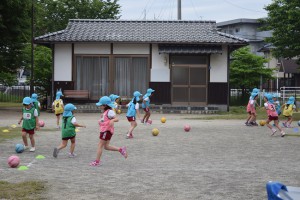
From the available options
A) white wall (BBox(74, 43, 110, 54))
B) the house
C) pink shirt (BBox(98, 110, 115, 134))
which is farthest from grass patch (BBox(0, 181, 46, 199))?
white wall (BBox(74, 43, 110, 54))

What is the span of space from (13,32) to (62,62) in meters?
3.12

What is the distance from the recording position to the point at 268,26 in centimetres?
2477

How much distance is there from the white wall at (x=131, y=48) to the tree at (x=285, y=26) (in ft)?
21.9

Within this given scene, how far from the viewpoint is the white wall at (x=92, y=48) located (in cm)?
2652

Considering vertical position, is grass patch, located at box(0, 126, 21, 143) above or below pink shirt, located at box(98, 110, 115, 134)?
below

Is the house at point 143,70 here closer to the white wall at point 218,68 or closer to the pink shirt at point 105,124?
the white wall at point 218,68

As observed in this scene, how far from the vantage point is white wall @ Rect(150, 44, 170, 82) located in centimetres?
2656

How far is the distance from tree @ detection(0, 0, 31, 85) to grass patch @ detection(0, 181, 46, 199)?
18023mm

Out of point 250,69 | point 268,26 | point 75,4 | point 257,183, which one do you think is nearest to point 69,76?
point 268,26

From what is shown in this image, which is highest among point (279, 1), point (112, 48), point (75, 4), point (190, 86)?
point (75, 4)

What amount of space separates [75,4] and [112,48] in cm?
1766

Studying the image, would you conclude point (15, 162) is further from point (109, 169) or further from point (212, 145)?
point (212, 145)

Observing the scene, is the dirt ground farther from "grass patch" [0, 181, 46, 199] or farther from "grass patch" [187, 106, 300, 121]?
"grass patch" [187, 106, 300, 121]

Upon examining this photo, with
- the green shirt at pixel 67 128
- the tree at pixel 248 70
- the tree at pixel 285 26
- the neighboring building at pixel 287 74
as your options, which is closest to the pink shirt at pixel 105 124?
the green shirt at pixel 67 128
